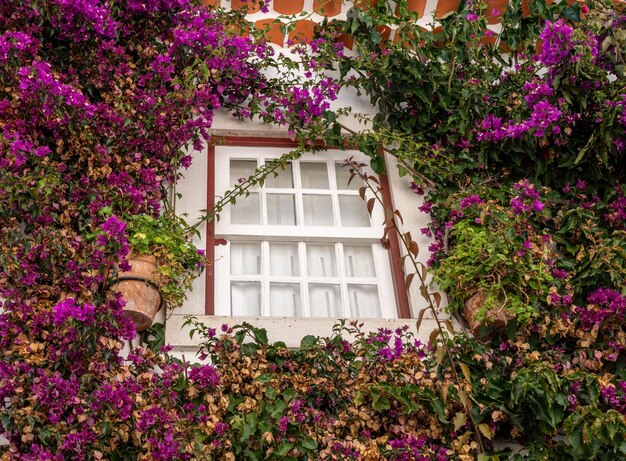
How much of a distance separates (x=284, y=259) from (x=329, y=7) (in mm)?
1957

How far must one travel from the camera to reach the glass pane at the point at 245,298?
5.78 m

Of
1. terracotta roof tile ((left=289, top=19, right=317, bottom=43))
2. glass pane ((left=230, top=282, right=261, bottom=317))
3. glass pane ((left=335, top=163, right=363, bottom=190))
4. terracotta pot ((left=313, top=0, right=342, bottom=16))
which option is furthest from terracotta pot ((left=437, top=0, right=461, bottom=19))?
glass pane ((left=230, top=282, right=261, bottom=317))

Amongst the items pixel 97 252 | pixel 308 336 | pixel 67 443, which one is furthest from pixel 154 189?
pixel 67 443

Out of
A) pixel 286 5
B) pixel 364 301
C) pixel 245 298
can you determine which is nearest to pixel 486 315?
pixel 364 301

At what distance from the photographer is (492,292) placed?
18.2ft

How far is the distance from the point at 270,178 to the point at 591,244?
76.8 inches

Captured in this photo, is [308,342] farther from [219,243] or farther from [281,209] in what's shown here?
[281,209]

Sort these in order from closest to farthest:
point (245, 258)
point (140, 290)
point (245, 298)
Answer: point (140, 290), point (245, 298), point (245, 258)

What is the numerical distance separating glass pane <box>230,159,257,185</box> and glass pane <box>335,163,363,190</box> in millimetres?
525

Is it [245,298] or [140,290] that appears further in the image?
[245,298]

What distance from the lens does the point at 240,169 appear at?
21.4 feet

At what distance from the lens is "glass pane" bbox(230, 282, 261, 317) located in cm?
578

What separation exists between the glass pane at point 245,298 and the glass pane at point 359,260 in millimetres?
562

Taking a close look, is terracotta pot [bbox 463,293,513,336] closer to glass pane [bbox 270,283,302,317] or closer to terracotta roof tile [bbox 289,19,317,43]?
glass pane [bbox 270,283,302,317]
